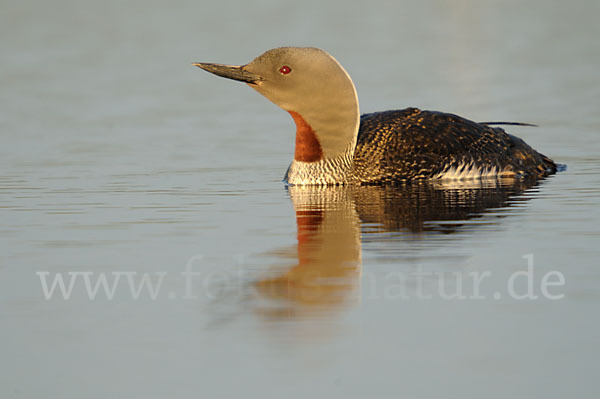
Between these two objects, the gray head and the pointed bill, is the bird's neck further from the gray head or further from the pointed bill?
the pointed bill

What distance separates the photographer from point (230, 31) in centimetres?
2992

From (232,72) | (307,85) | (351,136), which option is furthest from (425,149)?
(232,72)

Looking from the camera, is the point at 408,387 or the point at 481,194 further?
the point at 481,194

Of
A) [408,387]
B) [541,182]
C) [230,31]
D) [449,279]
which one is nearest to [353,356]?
[408,387]

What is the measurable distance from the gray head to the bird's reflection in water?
0.50 metres

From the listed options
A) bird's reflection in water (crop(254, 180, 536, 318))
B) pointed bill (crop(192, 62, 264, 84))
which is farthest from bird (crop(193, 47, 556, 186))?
bird's reflection in water (crop(254, 180, 536, 318))

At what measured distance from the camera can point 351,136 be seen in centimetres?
922

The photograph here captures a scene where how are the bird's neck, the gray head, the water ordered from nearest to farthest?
the water < the gray head < the bird's neck

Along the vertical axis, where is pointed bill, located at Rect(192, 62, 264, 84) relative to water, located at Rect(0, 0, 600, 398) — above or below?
above

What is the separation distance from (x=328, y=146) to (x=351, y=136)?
8.8 inches

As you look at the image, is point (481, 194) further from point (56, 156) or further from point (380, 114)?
point (56, 156)

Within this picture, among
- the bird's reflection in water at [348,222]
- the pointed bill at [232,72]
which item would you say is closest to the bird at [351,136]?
the pointed bill at [232,72]

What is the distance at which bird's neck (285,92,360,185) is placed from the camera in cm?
906

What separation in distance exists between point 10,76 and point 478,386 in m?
18.5
